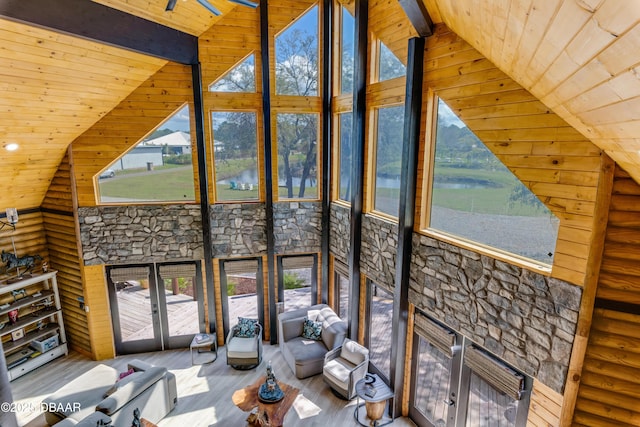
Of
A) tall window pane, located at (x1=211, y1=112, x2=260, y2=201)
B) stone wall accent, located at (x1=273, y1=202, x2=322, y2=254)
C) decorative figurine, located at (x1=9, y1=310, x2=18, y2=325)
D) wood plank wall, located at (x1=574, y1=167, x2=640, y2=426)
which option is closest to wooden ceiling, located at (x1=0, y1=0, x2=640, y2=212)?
wood plank wall, located at (x1=574, y1=167, x2=640, y2=426)

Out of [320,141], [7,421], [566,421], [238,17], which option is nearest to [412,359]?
[566,421]

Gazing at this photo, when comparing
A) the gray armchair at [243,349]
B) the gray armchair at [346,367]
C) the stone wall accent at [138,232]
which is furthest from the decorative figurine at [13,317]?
the gray armchair at [346,367]

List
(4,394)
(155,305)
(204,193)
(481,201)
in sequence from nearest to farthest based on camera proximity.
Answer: (481,201), (4,394), (204,193), (155,305)

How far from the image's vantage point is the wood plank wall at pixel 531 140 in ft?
9.89

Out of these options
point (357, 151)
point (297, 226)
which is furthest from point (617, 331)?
point (297, 226)

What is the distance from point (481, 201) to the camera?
411 centimetres

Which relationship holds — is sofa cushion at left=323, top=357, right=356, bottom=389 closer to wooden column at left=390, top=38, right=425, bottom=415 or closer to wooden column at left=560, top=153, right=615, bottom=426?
wooden column at left=390, top=38, right=425, bottom=415

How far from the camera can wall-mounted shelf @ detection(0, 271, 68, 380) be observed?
639 centimetres

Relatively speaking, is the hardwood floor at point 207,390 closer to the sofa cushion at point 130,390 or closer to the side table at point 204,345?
the side table at point 204,345

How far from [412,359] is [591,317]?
8.83ft

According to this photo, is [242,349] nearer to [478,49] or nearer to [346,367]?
[346,367]

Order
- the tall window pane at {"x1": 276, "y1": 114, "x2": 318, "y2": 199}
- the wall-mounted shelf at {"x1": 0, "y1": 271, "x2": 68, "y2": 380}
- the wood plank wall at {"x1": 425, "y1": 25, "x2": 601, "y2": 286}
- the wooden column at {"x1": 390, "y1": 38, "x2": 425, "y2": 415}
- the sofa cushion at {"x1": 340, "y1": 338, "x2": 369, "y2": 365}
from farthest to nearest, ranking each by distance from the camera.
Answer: the tall window pane at {"x1": 276, "y1": 114, "x2": 318, "y2": 199} → the wall-mounted shelf at {"x1": 0, "y1": 271, "x2": 68, "y2": 380} → the sofa cushion at {"x1": 340, "y1": 338, "x2": 369, "y2": 365} → the wooden column at {"x1": 390, "y1": 38, "x2": 425, "y2": 415} → the wood plank wall at {"x1": 425, "y1": 25, "x2": 601, "y2": 286}

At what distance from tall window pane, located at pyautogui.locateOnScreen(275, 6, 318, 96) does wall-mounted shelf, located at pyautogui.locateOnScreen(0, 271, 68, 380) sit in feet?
19.6

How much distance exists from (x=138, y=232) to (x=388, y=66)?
5.35 meters
